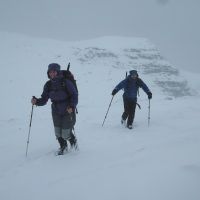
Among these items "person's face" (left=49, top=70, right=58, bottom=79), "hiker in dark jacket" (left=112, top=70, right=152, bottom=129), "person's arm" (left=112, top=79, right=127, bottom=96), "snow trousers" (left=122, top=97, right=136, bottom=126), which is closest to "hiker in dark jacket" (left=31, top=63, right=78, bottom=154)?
"person's face" (left=49, top=70, right=58, bottom=79)

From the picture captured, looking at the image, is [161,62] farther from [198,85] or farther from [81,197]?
[81,197]

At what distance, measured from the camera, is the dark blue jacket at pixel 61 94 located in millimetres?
6566

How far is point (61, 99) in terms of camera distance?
6.70 m

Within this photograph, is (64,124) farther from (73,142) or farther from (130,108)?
(130,108)

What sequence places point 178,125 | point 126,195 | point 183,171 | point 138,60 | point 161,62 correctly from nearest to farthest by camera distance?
point 126,195
point 183,171
point 178,125
point 138,60
point 161,62

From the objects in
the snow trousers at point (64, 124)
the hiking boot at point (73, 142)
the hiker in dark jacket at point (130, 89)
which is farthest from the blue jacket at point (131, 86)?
the snow trousers at point (64, 124)

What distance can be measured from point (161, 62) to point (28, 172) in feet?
355

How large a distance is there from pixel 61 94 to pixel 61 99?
14cm

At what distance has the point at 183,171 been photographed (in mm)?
4625

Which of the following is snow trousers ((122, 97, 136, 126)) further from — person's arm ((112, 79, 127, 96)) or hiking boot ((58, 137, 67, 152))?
hiking boot ((58, 137, 67, 152))

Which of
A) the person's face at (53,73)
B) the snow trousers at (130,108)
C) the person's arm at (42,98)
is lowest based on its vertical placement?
the snow trousers at (130,108)

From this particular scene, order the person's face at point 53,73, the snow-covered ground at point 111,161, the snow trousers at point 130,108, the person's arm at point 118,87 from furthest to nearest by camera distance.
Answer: the snow trousers at point 130,108, the person's arm at point 118,87, the person's face at point 53,73, the snow-covered ground at point 111,161

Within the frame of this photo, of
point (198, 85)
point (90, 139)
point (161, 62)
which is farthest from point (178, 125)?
point (198, 85)

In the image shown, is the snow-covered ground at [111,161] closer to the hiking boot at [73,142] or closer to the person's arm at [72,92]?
the hiking boot at [73,142]
